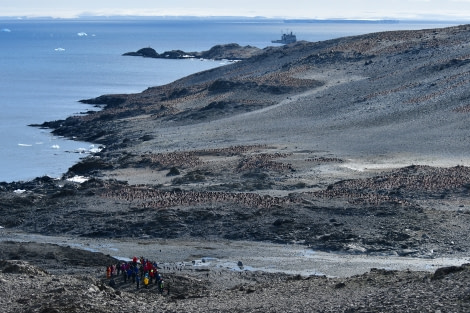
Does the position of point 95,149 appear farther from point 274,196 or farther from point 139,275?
point 139,275

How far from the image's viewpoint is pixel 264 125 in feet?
190

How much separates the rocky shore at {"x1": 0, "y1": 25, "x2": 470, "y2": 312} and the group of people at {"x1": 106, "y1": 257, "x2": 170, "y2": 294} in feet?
1.01

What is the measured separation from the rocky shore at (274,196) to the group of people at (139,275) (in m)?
0.31

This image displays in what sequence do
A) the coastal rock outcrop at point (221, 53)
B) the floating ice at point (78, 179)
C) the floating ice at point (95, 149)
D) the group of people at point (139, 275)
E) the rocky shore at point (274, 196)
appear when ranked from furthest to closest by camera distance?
the coastal rock outcrop at point (221, 53) → the floating ice at point (95, 149) → the floating ice at point (78, 179) → the group of people at point (139, 275) → the rocky shore at point (274, 196)

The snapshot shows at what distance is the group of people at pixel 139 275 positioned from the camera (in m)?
23.1

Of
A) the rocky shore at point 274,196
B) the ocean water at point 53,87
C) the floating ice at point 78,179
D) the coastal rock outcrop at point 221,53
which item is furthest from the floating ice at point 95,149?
the coastal rock outcrop at point 221,53

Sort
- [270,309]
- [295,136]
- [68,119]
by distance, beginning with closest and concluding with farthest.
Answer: [270,309], [295,136], [68,119]

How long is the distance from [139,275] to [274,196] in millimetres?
13338

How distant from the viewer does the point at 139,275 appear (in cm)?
2386

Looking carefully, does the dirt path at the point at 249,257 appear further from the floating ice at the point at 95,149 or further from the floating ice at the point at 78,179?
the floating ice at the point at 95,149

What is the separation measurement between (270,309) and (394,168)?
908 inches

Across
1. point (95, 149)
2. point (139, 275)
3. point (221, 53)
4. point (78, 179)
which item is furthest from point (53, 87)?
point (139, 275)

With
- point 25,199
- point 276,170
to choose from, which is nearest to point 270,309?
point 25,199

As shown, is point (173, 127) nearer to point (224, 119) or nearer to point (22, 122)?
point (224, 119)
